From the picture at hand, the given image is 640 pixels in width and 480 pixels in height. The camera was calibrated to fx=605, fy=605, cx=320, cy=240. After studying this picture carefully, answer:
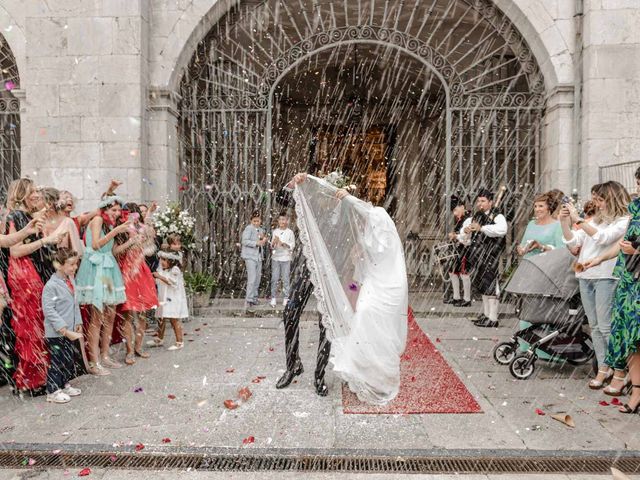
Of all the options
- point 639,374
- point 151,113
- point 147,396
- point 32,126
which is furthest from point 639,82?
point 32,126

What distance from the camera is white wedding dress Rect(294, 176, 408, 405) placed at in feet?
18.0

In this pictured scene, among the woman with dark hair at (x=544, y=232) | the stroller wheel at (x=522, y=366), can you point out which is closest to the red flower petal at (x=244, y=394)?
the stroller wheel at (x=522, y=366)

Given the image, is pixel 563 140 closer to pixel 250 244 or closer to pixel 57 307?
pixel 250 244

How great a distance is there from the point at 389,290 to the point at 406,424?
1307 mm

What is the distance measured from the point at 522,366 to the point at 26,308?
16.6ft

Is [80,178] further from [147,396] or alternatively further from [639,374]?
[639,374]

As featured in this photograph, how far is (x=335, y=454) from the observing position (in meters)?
4.25

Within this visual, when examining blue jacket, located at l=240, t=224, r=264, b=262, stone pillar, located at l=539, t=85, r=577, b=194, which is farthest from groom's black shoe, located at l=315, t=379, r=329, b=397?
stone pillar, located at l=539, t=85, r=577, b=194

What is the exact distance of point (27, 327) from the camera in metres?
5.81

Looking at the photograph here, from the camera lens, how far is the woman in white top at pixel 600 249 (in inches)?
234

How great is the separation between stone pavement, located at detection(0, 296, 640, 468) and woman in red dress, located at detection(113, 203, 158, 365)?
43 centimetres

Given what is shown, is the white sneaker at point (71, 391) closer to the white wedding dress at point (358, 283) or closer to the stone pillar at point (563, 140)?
the white wedding dress at point (358, 283)

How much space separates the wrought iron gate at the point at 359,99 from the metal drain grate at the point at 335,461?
7816mm

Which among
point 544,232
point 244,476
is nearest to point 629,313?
point 544,232
